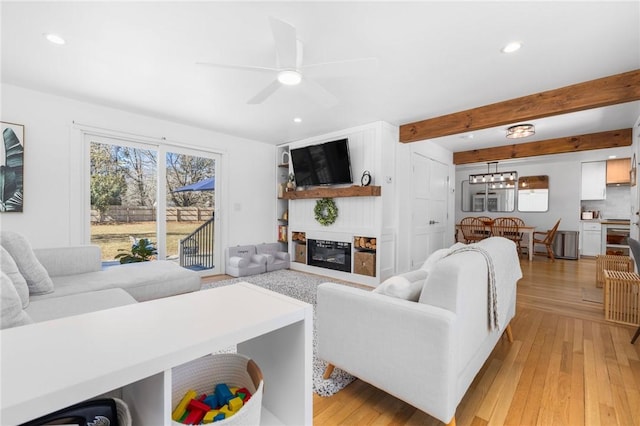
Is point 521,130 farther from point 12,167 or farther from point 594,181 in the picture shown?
point 12,167

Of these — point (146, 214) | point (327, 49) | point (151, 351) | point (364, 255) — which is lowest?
point (364, 255)

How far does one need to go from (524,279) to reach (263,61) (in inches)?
191

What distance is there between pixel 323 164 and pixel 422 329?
3663 millimetres

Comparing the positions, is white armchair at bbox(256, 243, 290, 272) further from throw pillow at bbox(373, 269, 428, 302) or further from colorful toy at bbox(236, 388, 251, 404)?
colorful toy at bbox(236, 388, 251, 404)

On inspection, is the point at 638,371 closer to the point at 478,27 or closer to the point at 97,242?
the point at 478,27

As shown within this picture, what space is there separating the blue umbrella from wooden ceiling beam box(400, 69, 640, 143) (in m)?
3.31

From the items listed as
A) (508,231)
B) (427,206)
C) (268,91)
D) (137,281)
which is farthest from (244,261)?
(508,231)

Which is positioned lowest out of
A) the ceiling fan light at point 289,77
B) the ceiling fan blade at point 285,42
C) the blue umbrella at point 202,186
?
the blue umbrella at point 202,186

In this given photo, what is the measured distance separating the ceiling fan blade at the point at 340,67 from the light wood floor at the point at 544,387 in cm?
217

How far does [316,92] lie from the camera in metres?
2.54

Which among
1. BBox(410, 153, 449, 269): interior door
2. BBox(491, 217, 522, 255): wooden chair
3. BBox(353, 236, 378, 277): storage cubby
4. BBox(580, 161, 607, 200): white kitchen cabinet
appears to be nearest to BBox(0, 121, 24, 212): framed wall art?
BBox(353, 236, 378, 277): storage cubby

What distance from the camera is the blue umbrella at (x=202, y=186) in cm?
449

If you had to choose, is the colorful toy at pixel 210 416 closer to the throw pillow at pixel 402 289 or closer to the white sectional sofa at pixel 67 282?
the throw pillow at pixel 402 289

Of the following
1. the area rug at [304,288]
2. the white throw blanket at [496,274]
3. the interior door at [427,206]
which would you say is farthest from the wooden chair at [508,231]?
the white throw blanket at [496,274]
